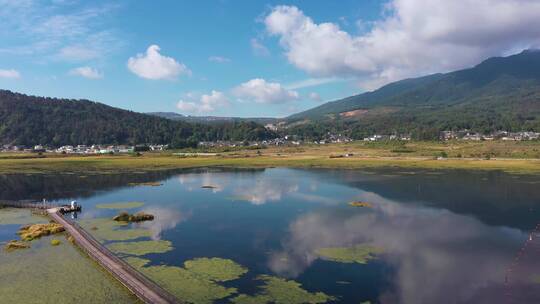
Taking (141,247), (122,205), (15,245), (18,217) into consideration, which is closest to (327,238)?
(141,247)

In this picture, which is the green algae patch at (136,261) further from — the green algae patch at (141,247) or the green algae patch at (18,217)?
the green algae patch at (18,217)

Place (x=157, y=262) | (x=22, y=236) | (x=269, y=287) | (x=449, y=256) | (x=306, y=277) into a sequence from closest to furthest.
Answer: (x=269, y=287)
(x=306, y=277)
(x=157, y=262)
(x=449, y=256)
(x=22, y=236)

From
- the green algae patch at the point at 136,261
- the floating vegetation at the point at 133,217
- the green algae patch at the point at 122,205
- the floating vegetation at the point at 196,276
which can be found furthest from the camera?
the green algae patch at the point at 122,205

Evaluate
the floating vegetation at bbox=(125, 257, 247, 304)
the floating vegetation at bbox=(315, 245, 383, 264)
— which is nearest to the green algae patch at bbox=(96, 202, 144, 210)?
the floating vegetation at bbox=(125, 257, 247, 304)

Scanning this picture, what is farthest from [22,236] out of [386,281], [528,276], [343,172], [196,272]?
[343,172]

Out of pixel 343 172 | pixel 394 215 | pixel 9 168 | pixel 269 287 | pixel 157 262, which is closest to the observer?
pixel 269 287

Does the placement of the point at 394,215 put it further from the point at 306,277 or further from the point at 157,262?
the point at 157,262

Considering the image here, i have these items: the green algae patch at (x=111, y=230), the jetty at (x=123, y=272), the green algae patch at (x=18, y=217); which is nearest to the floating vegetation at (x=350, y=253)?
the jetty at (x=123, y=272)

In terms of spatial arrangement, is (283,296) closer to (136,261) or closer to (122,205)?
(136,261)
